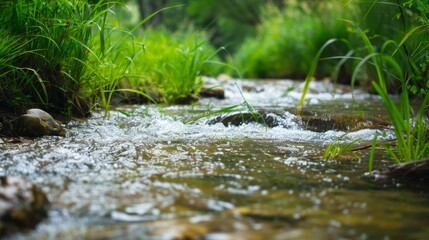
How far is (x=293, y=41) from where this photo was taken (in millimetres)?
8445

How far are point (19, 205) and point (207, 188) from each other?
0.55 meters

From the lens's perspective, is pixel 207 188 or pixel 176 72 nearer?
pixel 207 188

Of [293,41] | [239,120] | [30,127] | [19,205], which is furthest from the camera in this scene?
[293,41]

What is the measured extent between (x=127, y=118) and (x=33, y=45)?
2.42 feet

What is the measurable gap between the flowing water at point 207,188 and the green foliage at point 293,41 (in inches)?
212

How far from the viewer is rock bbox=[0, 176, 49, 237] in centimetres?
112

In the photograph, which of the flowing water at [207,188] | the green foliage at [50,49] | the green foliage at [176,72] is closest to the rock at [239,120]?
the flowing water at [207,188]

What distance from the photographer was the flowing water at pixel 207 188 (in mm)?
1171

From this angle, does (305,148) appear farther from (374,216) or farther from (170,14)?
(170,14)

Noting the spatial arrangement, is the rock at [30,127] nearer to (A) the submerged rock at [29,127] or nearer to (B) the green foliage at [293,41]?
(A) the submerged rock at [29,127]

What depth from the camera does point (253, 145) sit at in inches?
90.5

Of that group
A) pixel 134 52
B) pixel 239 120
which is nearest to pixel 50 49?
pixel 134 52

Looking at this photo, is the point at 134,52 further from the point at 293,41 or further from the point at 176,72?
the point at 293,41

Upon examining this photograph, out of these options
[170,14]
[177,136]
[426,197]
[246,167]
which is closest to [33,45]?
[177,136]
